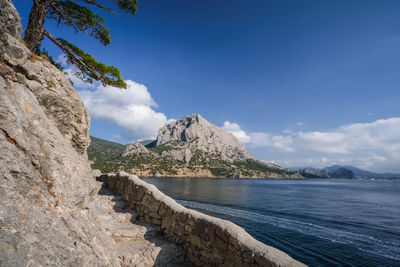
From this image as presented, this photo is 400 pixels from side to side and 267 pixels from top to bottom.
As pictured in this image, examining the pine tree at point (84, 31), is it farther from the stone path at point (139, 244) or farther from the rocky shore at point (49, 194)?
the stone path at point (139, 244)

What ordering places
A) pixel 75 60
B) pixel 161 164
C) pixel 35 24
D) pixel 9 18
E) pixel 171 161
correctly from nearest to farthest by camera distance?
1. pixel 9 18
2. pixel 35 24
3. pixel 75 60
4. pixel 161 164
5. pixel 171 161

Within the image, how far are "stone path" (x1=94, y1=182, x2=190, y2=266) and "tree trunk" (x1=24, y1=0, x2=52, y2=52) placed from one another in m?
7.21

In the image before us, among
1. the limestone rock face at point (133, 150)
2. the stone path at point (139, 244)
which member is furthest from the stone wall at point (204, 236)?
the limestone rock face at point (133, 150)

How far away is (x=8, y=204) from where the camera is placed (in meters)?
2.41

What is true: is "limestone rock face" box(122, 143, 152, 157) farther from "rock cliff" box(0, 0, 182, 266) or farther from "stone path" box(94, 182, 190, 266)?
"rock cliff" box(0, 0, 182, 266)

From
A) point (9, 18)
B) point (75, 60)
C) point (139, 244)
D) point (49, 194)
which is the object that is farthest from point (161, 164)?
point (49, 194)

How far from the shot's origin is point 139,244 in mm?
5508

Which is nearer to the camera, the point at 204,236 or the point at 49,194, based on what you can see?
the point at 49,194

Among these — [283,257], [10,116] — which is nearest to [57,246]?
[10,116]

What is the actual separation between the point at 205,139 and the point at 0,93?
188473 mm

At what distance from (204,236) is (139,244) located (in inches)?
80.3

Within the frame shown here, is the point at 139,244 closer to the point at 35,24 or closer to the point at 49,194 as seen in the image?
the point at 49,194

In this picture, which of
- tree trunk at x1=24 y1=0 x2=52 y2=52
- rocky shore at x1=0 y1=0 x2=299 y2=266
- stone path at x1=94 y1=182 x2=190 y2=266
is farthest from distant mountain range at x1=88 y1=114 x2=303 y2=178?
rocky shore at x1=0 y1=0 x2=299 y2=266

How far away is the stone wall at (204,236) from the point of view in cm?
392
